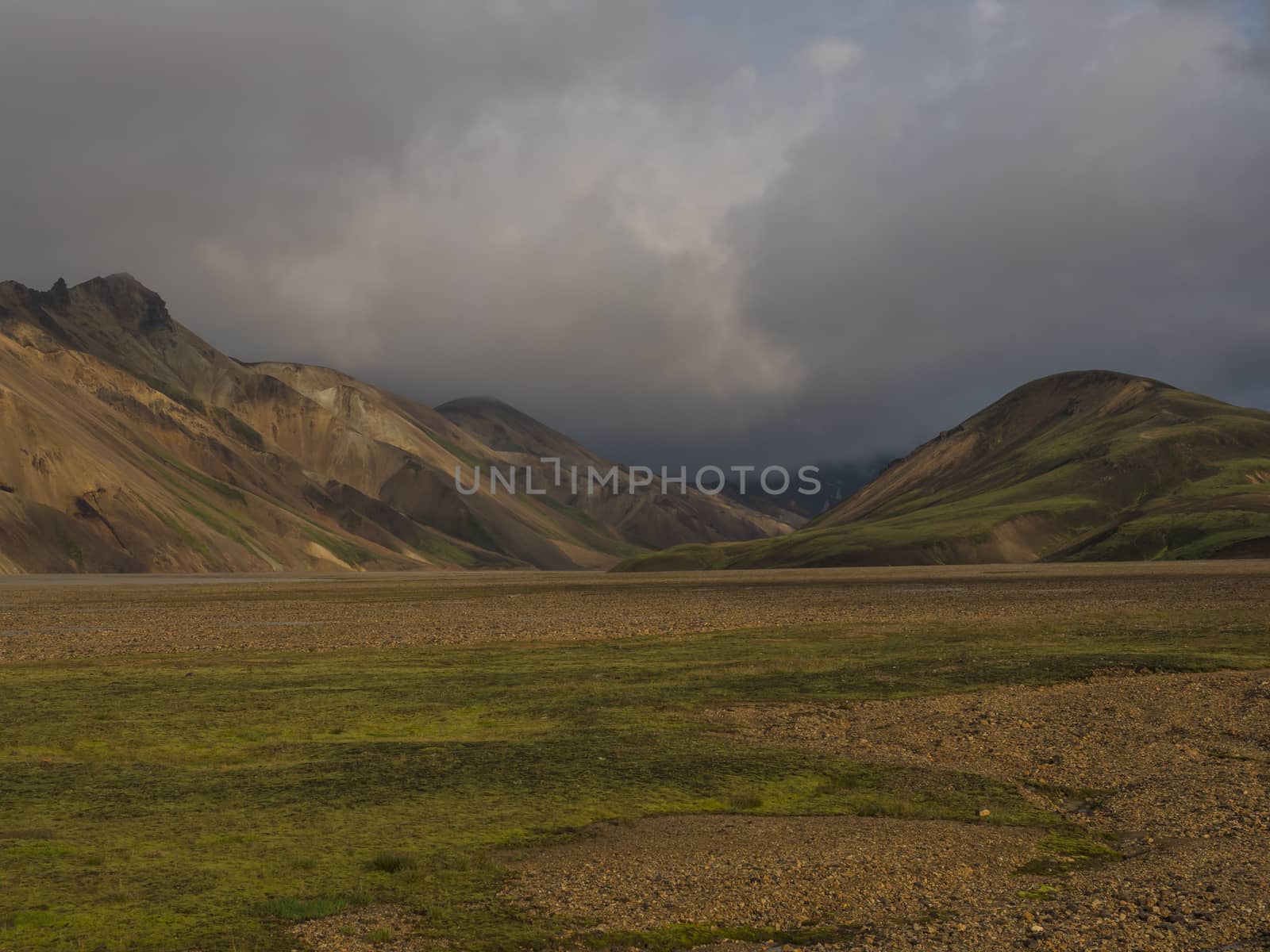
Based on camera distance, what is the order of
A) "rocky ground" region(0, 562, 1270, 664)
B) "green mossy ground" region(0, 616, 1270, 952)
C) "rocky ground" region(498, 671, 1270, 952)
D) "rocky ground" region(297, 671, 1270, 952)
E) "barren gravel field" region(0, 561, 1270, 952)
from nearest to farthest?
"rocky ground" region(297, 671, 1270, 952)
"rocky ground" region(498, 671, 1270, 952)
"barren gravel field" region(0, 561, 1270, 952)
"green mossy ground" region(0, 616, 1270, 952)
"rocky ground" region(0, 562, 1270, 664)

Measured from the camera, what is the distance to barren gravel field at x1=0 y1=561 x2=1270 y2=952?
12203mm

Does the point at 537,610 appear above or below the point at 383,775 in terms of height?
below

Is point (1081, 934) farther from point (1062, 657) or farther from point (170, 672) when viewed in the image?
point (170, 672)

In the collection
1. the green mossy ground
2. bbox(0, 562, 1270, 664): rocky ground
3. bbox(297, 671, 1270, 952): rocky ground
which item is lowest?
bbox(0, 562, 1270, 664): rocky ground

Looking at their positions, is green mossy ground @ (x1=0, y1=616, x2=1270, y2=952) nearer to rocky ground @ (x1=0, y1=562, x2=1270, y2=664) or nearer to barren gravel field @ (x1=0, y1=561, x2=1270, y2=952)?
barren gravel field @ (x1=0, y1=561, x2=1270, y2=952)

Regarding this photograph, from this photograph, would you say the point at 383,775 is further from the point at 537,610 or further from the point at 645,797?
the point at 537,610

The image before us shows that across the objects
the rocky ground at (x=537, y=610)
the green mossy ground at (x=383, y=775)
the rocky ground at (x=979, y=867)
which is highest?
the rocky ground at (x=979, y=867)

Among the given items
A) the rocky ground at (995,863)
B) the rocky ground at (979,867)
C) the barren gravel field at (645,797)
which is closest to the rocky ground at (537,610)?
the barren gravel field at (645,797)

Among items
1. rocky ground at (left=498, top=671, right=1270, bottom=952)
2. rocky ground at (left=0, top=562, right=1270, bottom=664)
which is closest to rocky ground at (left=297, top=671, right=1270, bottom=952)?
rocky ground at (left=498, top=671, right=1270, bottom=952)

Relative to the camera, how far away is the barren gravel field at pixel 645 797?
12.2m

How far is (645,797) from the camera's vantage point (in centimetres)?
1797

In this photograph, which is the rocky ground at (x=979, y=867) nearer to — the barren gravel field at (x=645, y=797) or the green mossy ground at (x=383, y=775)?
the barren gravel field at (x=645, y=797)

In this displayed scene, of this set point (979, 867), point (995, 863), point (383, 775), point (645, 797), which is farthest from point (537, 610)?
point (979, 867)

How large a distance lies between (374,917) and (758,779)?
855 cm
